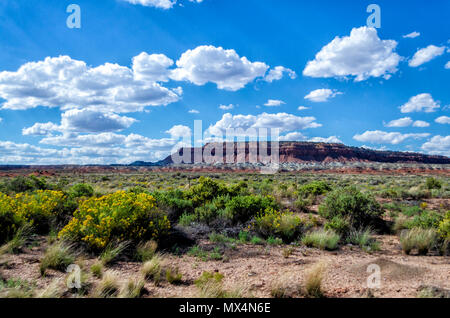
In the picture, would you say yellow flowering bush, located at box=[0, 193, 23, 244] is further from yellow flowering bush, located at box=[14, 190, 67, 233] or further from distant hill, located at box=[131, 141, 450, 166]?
distant hill, located at box=[131, 141, 450, 166]

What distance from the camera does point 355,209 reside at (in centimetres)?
970

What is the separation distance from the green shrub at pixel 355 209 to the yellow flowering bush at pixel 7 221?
9969 millimetres

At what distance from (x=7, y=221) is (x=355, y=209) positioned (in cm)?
1082

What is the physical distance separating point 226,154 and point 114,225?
13699 centimetres

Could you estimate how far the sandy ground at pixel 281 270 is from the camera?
15.5 feet

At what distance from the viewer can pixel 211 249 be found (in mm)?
7215

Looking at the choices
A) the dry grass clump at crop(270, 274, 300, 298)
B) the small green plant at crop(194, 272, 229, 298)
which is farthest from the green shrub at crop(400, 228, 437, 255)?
the small green plant at crop(194, 272, 229, 298)

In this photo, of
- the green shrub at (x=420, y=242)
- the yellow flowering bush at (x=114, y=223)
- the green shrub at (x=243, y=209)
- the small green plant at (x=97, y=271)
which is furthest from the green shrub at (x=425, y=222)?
the small green plant at (x=97, y=271)

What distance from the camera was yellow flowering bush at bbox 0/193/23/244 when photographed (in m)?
7.04

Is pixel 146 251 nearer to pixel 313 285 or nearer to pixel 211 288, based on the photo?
pixel 211 288

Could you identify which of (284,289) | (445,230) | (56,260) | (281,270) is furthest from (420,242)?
(56,260)
